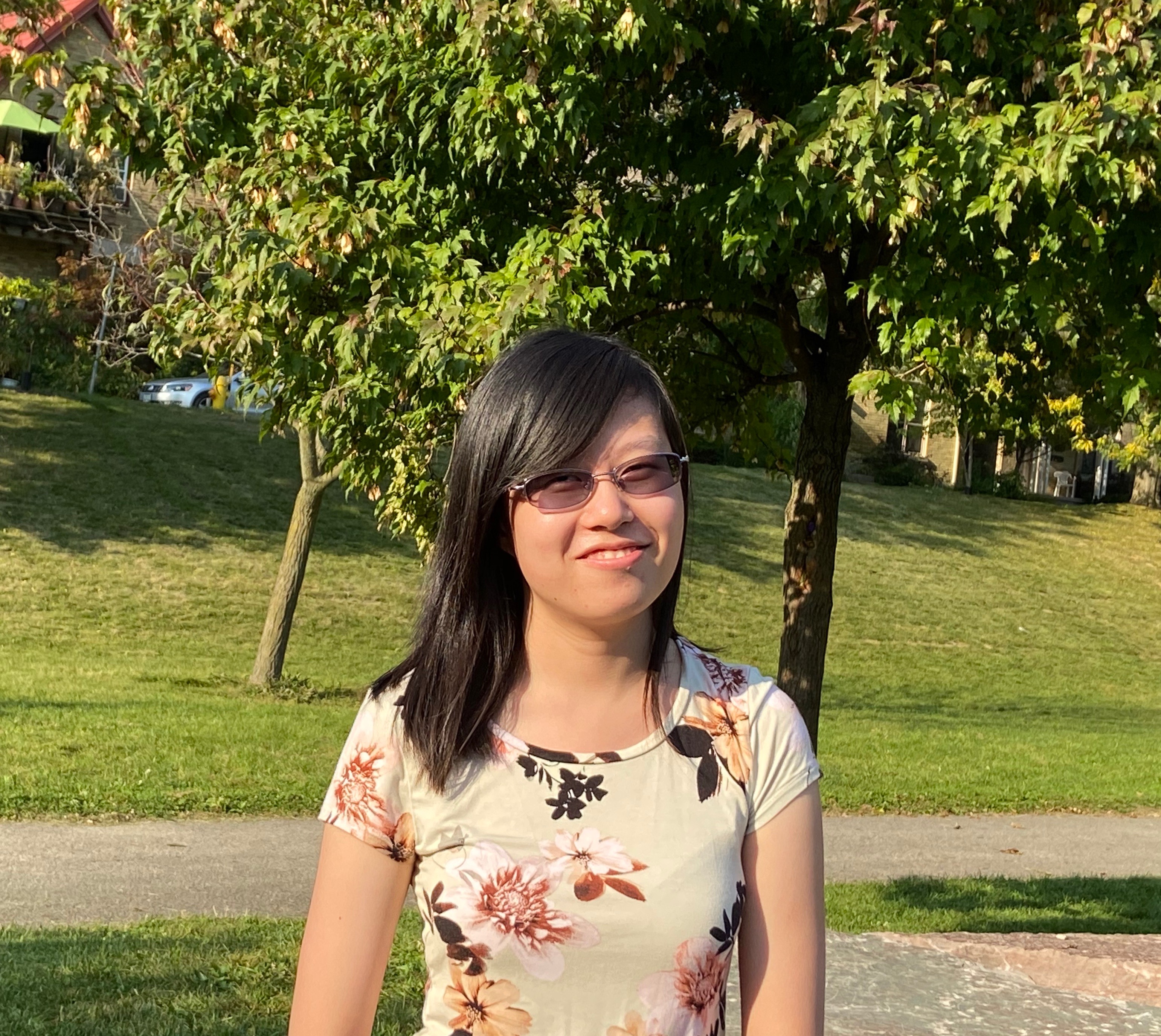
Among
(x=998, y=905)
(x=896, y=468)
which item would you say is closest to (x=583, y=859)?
(x=998, y=905)

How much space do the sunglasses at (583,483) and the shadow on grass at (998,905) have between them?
5914 millimetres

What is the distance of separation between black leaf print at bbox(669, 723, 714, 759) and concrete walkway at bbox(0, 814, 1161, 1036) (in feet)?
9.06

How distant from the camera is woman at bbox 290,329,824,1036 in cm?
192

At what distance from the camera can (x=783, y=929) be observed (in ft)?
6.45

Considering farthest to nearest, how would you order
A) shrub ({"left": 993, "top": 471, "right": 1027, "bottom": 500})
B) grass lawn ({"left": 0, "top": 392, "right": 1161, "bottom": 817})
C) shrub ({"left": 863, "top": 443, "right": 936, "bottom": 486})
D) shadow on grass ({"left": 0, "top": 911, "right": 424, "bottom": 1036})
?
shrub ({"left": 993, "top": 471, "right": 1027, "bottom": 500}) → shrub ({"left": 863, "top": 443, "right": 936, "bottom": 486}) → grass lawn ({"left": 0, "top": 392, "right": 1161, "bottom": 817}) → shadow on grass ({"left": 0, "top": 911, "right": 424, "bottom": 1036})

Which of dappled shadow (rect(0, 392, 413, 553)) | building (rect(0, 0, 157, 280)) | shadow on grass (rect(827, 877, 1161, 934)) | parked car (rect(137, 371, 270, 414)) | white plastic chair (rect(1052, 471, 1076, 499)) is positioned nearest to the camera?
shadow on grass (rect(827, 877, 1161, 934))

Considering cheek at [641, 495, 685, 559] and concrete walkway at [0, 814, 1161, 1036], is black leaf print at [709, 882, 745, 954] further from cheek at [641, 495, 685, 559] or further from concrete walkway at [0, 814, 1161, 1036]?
concrete walkway at [0, 814, 1161, 1036]

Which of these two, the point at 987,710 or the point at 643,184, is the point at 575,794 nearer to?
the point at 643,184

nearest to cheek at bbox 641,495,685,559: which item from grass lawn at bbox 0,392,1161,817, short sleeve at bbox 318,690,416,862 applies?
short sleeve at bbox 318,690,416,862

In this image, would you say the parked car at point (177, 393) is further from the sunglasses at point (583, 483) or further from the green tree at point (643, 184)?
the sunglasses at point (583, 483)

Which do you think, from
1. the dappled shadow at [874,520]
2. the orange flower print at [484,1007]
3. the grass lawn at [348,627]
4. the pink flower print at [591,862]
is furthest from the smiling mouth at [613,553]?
the dappled shadow at [874,520]

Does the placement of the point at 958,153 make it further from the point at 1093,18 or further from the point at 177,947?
the point at 177,947

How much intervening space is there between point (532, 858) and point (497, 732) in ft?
0.63

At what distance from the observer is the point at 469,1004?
76.8 inches
